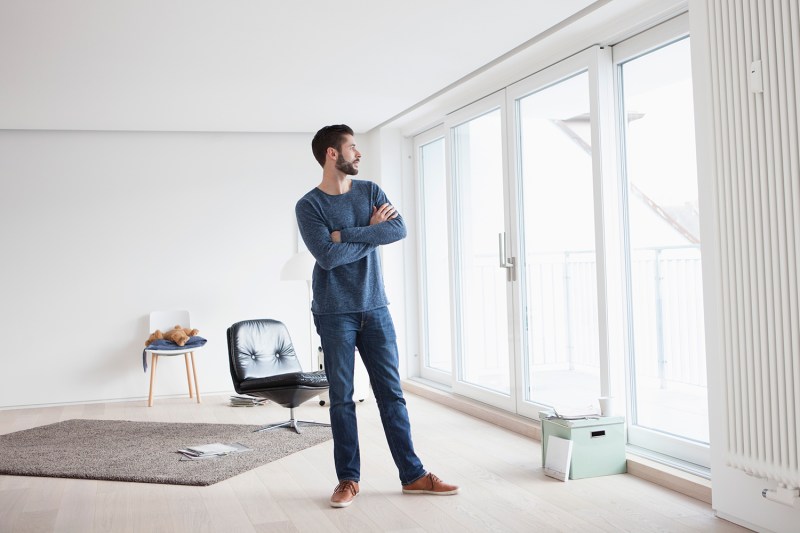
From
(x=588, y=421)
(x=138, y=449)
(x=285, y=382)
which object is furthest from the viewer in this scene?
(x=285, y=382)

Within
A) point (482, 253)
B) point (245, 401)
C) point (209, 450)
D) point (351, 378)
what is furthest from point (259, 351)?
point (351, 378)

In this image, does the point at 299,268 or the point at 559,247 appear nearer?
the point at 559,247

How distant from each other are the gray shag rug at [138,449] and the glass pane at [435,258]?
1939 mm

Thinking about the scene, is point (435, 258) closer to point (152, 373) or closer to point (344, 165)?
point (152, 373)

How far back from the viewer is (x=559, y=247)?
16.0 feet

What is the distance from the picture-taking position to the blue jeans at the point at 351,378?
10.9ft

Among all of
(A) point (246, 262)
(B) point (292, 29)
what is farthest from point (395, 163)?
(B) point (292, 29)

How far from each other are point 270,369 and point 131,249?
2.26 meters

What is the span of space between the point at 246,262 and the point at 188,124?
52.6 inches

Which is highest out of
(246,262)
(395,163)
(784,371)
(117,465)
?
(395,163)

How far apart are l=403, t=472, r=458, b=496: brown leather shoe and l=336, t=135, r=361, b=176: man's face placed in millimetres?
1408

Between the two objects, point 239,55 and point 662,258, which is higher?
point 239,55

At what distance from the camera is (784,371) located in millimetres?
2586

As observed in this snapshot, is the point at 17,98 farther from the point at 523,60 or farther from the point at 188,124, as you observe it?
the point at 523,60
